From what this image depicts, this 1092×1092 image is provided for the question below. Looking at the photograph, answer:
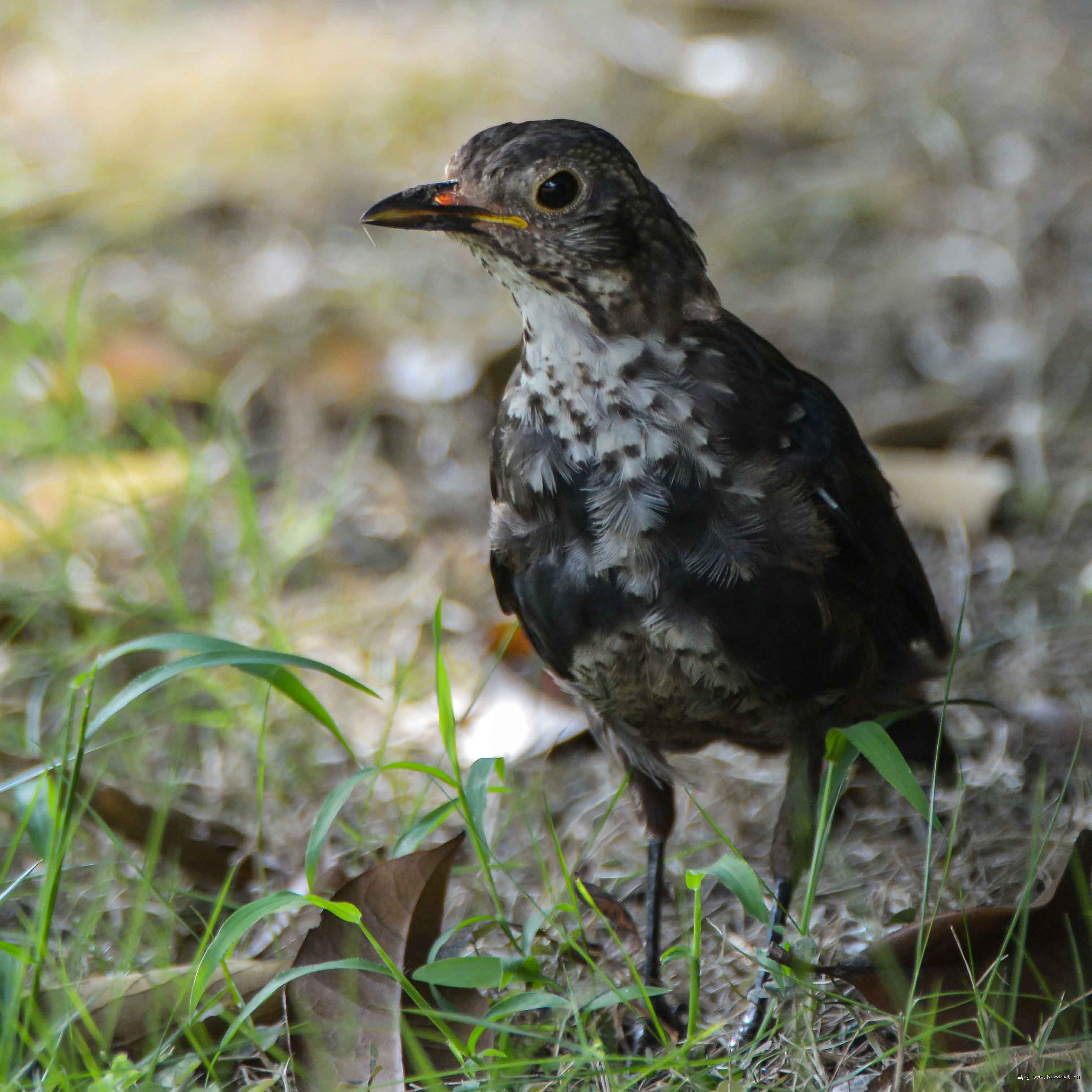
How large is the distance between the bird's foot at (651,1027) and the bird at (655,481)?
0.18 meters

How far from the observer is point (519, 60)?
723cm

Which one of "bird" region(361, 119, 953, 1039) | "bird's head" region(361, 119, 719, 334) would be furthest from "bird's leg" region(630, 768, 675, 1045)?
"bird's head" region(361, 119, 719, 334)

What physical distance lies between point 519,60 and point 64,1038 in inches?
239

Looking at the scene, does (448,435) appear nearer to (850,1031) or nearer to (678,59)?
(850,1031)

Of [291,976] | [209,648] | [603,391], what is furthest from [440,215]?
[291,976]

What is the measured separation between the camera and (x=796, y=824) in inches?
103

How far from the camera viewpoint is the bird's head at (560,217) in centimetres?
247

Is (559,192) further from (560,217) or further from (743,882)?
(743,882)

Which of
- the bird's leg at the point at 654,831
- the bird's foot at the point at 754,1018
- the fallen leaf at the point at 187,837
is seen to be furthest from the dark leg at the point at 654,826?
the fallen leaf at the point at 187,837

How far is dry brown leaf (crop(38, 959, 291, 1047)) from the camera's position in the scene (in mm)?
2316

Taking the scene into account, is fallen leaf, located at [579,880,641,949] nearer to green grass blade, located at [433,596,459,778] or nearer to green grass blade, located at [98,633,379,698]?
green grass blade, located at [433,596,459,778]

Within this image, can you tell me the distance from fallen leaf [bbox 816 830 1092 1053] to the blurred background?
8.5 inches

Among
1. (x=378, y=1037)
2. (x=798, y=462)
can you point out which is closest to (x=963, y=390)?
(x=798, y=462)

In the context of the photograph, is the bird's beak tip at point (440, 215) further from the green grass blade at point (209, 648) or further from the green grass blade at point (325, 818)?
the green grass blade at point (325, 818)
